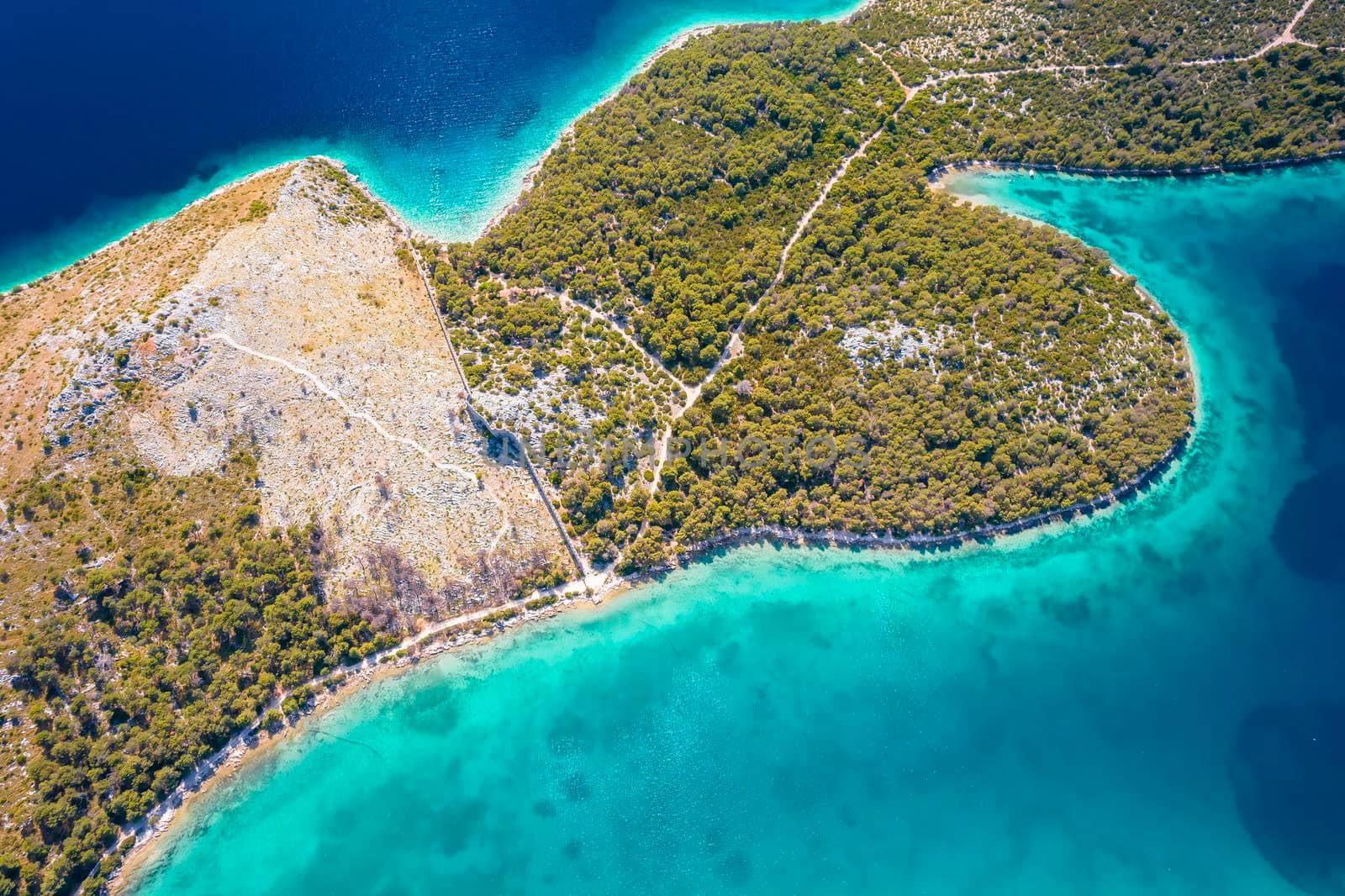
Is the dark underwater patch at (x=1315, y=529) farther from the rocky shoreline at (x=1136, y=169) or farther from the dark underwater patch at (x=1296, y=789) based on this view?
the rocky shoreline at (x=1136, y=169)

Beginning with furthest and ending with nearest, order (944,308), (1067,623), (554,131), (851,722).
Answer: (554,131) < (944,308) < (1067,623) < (851,722)

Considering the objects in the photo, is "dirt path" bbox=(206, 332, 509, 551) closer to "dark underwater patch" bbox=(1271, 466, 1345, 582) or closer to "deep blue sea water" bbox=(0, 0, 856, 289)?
"deep blue sea water" bbox=(0, 0, 856, 289)

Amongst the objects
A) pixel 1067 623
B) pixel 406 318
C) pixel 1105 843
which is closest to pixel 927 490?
pixel 1067 623

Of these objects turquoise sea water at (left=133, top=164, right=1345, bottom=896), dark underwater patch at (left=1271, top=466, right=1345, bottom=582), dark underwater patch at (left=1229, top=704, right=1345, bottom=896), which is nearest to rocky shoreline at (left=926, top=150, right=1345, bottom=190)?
turquoise sea water at (left=133, top=164, right=1345, bottom=896)

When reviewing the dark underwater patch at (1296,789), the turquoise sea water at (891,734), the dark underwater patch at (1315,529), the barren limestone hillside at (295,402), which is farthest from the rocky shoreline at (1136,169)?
the barren limestone hillside at (295,402)

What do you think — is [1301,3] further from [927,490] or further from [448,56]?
[448,56]
